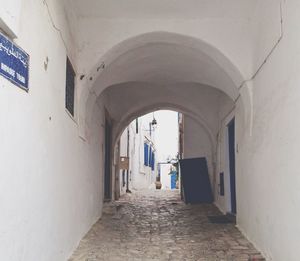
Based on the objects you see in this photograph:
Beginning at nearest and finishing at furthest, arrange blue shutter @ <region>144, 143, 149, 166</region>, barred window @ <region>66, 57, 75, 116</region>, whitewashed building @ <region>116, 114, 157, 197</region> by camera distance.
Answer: barred window @ <region>66, 57, 75, 116</region>, whitewashed building @ <region>116, 114, 157, 197</region>, blue shutter @ <region>144, 143, 149, 166</region>

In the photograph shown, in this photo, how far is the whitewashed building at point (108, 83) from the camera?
2.37 metres

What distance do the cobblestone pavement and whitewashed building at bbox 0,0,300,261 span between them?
22cm

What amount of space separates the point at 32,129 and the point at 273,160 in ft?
7.41

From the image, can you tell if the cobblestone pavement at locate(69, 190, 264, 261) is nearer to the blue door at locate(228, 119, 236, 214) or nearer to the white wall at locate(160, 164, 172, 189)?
the blue door at locate(228, 119, 236, 214)

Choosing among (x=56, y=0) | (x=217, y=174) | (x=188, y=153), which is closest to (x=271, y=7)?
(x=56, y=0)

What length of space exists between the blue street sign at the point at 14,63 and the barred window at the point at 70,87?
1570 millimetres

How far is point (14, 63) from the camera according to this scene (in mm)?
2215

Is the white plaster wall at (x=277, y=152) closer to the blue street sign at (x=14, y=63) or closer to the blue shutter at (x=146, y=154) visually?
the blue street sign at (x=14, y=63)

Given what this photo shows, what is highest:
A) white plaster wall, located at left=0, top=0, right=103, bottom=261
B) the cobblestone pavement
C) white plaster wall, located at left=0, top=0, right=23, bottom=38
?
white plaster wall, located at left=0, top=0, right=23, bottom=38

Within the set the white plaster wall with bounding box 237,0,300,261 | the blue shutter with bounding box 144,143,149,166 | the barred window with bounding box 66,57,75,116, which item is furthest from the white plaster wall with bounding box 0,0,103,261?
the blue shutter with bounding box 144,143,149,166

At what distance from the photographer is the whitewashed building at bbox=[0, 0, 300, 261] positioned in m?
2.37

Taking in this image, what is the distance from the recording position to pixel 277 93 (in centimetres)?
351

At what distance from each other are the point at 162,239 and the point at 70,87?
237 cm

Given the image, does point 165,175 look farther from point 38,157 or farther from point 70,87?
point 38,157
